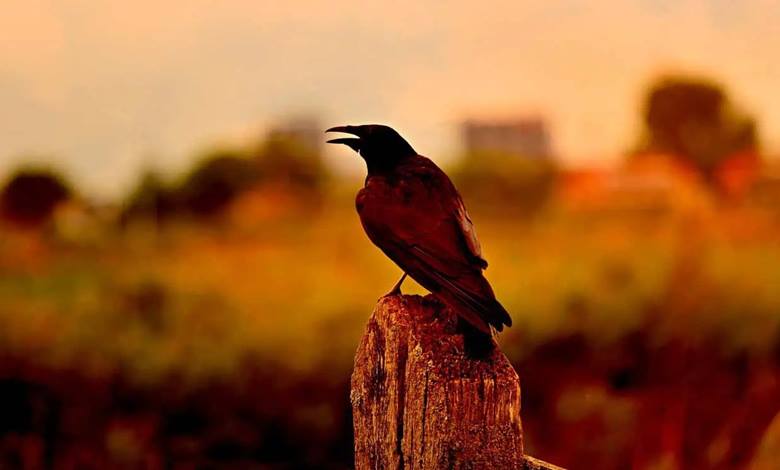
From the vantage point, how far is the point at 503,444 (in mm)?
1719

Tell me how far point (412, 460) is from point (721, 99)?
5068 millimetres

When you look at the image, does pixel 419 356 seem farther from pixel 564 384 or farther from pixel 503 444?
pixel 564 384

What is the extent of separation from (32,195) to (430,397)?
4045 mm

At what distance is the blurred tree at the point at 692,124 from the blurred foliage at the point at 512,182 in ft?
2.37

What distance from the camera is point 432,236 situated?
195 cm

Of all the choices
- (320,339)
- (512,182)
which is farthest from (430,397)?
(512,182)

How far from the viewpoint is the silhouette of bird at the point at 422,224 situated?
1791 mm

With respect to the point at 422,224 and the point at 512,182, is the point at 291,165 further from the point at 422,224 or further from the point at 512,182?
the point at 422,224

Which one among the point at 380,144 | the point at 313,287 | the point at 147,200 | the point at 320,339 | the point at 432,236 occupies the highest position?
the point at 380,144

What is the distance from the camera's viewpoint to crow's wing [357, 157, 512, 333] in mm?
1783

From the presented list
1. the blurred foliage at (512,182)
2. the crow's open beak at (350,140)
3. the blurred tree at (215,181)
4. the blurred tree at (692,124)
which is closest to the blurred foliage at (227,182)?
the blurred tree at (215,181)

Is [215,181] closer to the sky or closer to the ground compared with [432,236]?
closer to the ground

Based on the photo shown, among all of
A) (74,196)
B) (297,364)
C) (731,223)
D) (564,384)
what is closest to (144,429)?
(297,364)

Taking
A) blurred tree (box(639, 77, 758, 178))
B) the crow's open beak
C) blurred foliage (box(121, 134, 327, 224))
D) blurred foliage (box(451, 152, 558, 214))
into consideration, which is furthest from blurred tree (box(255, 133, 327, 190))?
the crow's open beak
